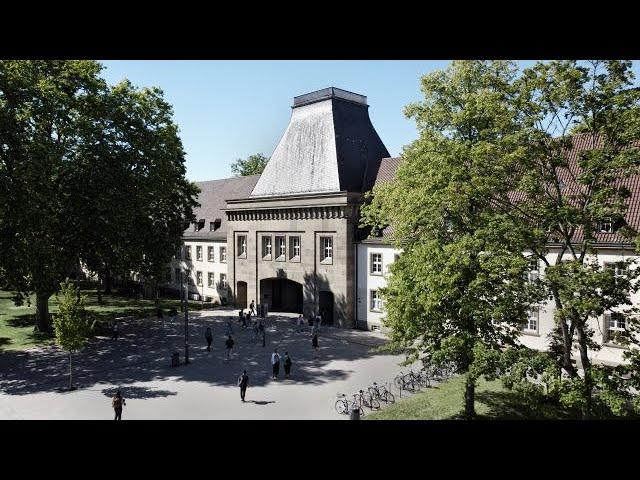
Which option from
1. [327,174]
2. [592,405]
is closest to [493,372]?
[592,405]

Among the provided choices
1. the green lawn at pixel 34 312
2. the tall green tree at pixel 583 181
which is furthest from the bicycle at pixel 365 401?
the green lawn at pixel 34 312

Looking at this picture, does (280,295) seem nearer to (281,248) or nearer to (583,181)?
(281,248)

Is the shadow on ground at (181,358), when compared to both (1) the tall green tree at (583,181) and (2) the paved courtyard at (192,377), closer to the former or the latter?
(2) the paved courtyard at (192,377)

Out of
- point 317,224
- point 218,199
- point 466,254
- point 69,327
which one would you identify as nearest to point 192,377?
point 69,327

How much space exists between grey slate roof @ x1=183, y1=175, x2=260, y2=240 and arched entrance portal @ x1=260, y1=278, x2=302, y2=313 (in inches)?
346

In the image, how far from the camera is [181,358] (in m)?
27.2

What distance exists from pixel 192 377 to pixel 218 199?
33936 millimetres

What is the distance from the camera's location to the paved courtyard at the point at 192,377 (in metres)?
19.0

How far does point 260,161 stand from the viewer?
7875 cm

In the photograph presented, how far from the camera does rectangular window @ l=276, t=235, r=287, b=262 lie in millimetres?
41094

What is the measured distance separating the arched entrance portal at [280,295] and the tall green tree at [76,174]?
1002 cm

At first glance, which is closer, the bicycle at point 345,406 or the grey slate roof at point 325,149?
the bicycle at point 345,406
